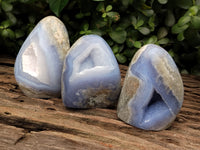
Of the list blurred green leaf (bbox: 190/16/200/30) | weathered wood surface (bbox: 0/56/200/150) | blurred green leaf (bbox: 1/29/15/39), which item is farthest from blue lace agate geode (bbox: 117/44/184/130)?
blurred green leaf (bbox: 1/29/15/39)

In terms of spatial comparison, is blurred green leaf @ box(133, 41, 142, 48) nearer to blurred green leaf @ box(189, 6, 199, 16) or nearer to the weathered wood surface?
blurred green leaf @ box(189, 6, 199, 16)

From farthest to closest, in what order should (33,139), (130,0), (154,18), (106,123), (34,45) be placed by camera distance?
(154,18) < (130,0) < (34,45) < (106,123) < (33,139)

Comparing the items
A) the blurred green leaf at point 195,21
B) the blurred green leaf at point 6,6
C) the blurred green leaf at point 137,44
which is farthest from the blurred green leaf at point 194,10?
the blurred green leaf at point 6,6

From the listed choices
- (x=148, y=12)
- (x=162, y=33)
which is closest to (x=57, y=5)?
(x=148, y=12)

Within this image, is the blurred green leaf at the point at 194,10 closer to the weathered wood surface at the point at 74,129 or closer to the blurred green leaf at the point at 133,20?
the blurred green leaf at the point at 133,20

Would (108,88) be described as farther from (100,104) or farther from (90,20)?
(90,20)

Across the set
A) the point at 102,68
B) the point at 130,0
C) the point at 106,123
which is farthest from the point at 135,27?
the point at 106,123

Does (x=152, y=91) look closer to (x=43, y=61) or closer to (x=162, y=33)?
(x=43, y=61)
